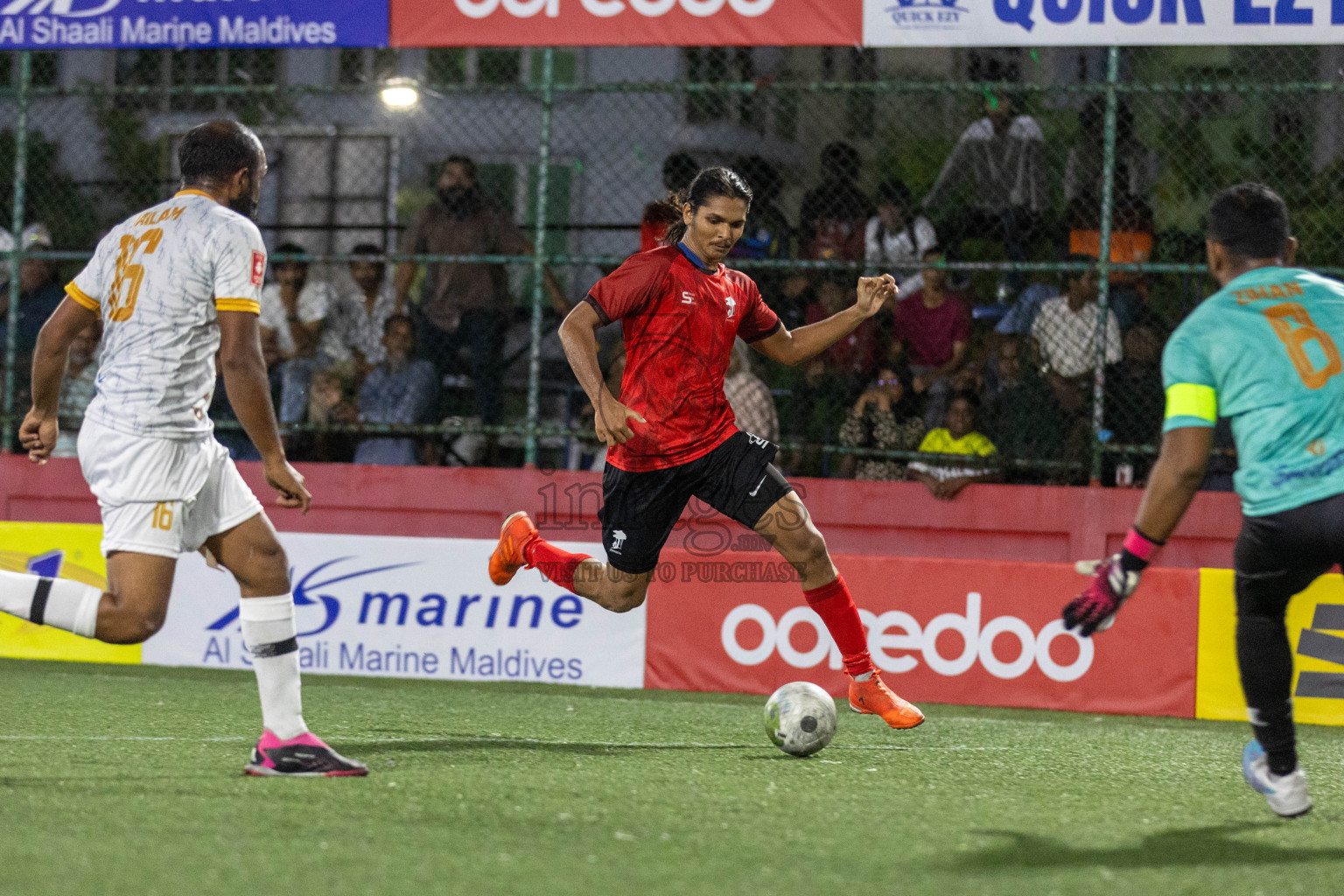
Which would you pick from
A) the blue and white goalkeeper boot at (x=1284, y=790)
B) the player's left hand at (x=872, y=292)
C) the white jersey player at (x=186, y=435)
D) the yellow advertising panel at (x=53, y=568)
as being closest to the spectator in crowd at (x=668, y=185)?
the player's left hand at (x=872, y=292)

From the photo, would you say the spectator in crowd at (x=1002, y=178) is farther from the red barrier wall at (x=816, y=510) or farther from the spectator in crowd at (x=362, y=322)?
Answer: the spectator in crowd at (x=362, y=322)

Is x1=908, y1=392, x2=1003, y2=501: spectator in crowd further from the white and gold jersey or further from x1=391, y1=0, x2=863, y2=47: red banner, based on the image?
the white and gold jersey

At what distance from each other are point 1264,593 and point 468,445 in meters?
6.87

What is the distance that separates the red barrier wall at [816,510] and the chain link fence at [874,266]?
0.75ft

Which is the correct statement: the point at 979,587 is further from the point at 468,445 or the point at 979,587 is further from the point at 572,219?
the point at 572,219

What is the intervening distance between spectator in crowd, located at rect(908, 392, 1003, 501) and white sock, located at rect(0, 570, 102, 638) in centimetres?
576

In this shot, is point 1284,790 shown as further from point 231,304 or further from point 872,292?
point 231,304

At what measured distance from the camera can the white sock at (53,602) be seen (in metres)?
4.47

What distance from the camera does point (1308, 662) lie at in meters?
7.52

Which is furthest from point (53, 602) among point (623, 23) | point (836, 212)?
point (836, 212)

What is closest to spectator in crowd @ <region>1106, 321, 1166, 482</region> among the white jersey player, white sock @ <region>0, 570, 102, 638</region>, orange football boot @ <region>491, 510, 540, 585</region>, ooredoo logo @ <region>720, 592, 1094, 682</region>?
ooredoo logo @ <region>720, 592, 1094, 682</region>

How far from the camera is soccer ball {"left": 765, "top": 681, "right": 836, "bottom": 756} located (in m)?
5.54

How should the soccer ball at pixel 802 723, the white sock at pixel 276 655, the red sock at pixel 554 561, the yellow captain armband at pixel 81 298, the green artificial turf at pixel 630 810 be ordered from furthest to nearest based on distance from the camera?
the red sock at pixel 554 561 < the soccer ball at pixel 802 723 < the yellow captain armband at pixel 81 298 < the white sock at pixel 276 655 < the green artificial turf at pixel 630 810

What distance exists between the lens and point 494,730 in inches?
251
